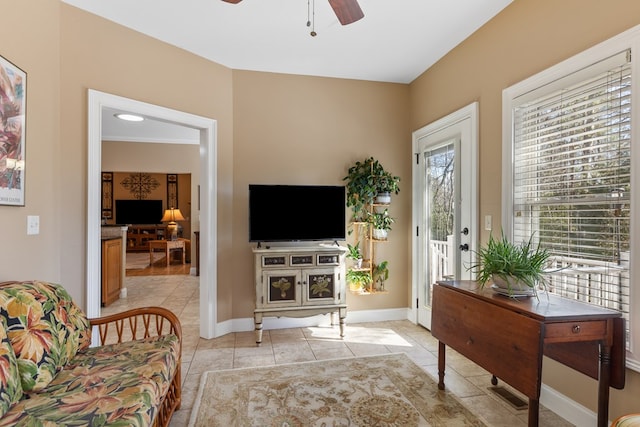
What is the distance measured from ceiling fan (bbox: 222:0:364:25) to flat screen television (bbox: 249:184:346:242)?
66.9 inches

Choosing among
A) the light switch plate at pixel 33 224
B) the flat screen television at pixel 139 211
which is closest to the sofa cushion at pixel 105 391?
the light switch plate at pixel 33 224

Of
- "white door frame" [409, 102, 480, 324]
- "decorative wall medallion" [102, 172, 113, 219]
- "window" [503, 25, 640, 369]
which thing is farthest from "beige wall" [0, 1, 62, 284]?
"decorative wall medallion" [102, 172, 113, 219]

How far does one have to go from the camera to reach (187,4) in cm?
241

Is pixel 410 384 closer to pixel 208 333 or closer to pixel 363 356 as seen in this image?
pixel 363 356

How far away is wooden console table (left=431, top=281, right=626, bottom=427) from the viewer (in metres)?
1.55

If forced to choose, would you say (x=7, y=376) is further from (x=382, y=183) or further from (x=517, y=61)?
(x=517, y=61)

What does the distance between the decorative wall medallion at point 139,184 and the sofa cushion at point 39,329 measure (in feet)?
27.9

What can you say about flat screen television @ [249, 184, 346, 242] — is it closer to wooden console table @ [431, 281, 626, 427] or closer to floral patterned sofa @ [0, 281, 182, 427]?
floral patterned sofa @ [0, 281, 182, 427]

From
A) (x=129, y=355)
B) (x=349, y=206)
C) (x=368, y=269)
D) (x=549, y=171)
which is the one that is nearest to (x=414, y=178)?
(x=349, y=206)

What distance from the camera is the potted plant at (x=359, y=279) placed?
11.8 ft

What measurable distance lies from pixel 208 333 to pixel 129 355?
60.1 inches

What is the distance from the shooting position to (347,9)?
5.96 ft

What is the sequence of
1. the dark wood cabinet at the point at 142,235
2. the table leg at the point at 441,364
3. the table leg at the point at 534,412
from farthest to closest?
the dark wood cabinet at the point at 142,235
the table leg at the point at 441,364
the table leg at the point at 534,412

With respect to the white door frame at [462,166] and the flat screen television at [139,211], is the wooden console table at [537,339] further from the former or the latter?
the flat screen television at [139,211]
